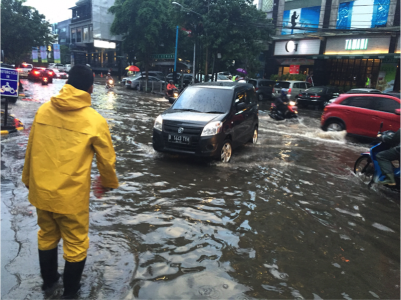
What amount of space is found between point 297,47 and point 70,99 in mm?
31998

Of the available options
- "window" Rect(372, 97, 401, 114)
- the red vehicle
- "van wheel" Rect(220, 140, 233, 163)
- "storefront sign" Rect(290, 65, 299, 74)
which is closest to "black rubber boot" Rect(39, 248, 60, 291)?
"van wheel" Rect(220, 140, 233, 163)

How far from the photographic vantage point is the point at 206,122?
7082 mm

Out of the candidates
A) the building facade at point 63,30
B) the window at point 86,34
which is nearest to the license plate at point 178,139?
the window at point 86,34

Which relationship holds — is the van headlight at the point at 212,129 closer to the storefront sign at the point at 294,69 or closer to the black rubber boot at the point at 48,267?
the black rubber boot at the point at 48,267

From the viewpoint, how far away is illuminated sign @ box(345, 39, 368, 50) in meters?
26.9

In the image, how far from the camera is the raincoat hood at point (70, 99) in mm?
2539

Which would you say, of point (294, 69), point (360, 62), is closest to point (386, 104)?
point (360, 62)

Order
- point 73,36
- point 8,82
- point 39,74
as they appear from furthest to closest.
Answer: point 73,36 < point 39,74 < point 8,82

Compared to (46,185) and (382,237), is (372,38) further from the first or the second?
(46,185)

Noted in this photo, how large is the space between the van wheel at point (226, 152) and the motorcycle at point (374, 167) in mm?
2772

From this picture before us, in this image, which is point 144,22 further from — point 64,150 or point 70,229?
point 70,229

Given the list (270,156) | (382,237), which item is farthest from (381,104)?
(382,237)

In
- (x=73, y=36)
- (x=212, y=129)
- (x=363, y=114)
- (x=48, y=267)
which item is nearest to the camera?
(x=48, y=267)

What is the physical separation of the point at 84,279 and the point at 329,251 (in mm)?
2751
